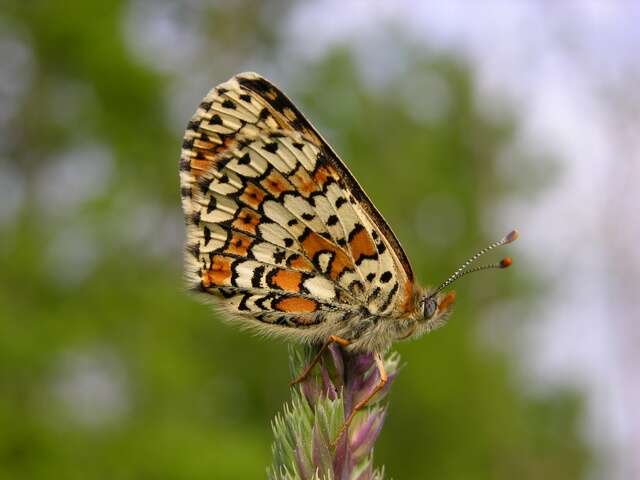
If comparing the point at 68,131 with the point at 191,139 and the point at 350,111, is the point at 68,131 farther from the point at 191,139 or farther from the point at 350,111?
the point at 350,111

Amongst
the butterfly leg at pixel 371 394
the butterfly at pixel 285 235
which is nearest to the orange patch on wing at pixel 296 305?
the butterfly at pixel 285 235

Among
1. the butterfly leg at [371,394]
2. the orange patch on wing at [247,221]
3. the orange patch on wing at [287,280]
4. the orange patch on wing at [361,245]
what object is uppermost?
the orange patch on wing at [247,221]

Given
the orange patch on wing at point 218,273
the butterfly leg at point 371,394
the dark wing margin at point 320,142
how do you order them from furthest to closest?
the orange patch on wing at point 218,273 → the dark wing margin at point 320,142 → the butterfly leg at point 371,394

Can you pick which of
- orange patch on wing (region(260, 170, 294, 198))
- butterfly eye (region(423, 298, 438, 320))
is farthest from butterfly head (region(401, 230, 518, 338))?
orange patch on wing (region(260, 170, 294, 198))

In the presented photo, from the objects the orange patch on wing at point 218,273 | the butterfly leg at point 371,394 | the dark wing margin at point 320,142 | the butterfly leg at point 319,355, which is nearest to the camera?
the butterfly leg at point 371,394

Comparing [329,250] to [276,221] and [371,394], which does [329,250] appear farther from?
[371,394]

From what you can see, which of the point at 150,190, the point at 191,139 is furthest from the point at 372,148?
the point at 191,139

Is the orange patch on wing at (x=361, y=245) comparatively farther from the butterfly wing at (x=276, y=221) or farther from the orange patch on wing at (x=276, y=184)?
the orange patch on wing at (x=276, y=184)
